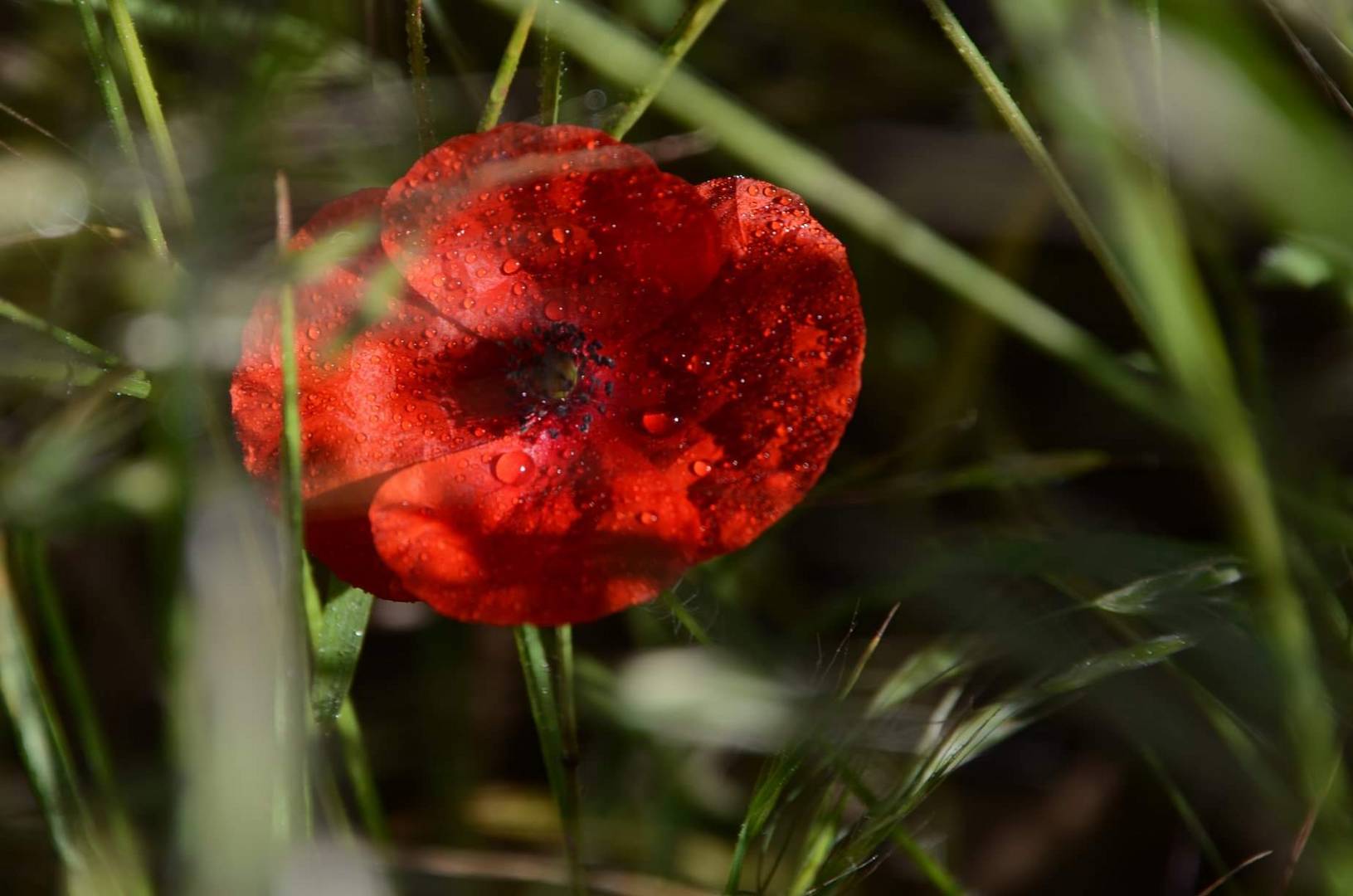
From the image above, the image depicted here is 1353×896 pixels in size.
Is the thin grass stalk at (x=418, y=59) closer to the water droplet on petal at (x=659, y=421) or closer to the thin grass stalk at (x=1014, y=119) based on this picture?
the water droplet on petal at (x=659, y=421)

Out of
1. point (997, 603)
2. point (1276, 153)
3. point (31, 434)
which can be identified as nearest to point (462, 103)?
point (31, 434)

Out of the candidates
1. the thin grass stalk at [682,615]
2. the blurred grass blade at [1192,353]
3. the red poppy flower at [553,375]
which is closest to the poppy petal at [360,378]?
the red poppy flower at [553,375]

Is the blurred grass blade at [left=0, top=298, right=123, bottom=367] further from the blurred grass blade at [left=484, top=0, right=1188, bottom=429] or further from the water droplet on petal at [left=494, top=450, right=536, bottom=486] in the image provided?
the blurred grass blade at [left=484, top=0, right=1188, bottom=429]

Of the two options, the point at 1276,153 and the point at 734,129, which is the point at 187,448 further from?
the point at 1276,153

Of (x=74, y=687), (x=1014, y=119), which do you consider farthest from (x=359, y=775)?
(x=1014, y=119)

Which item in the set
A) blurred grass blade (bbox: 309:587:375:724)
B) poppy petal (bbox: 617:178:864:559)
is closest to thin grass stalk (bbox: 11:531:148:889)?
blurred grass blade (bbox: 309:587:375:724)

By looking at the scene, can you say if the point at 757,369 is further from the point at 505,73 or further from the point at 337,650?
the point at 337,650
